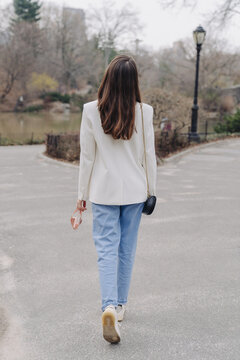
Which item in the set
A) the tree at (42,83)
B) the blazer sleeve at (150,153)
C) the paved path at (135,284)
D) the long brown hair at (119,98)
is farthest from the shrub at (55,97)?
the long brown hair at (119,98)

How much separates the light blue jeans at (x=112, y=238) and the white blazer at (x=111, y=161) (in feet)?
0.25

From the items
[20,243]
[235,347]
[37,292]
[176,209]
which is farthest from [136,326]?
[176,209]

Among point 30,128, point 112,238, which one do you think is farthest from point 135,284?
point 30,128

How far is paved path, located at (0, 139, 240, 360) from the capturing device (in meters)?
2.71

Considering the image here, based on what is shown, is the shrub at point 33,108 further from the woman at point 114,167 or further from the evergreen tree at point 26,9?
the woman at point 114,167

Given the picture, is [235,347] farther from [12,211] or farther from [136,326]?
[12,211]

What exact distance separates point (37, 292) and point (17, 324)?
552 millimetres

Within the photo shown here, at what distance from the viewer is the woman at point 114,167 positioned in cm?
261

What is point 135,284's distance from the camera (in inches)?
147

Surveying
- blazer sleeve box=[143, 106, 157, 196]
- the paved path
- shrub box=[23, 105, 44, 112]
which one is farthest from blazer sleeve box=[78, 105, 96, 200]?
shrub box=[23, 105, 44, 112]

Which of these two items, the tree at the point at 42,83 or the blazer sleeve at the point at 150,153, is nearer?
the blazer sleeve at the point at 150,153

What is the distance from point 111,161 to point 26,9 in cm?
7454

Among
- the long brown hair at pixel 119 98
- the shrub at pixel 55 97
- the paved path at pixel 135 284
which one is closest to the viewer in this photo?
the long brown hair at pixel 119 98

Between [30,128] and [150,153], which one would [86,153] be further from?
[30,128]
